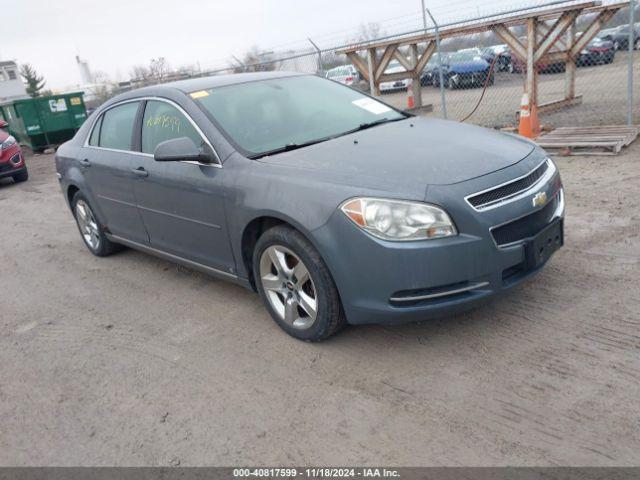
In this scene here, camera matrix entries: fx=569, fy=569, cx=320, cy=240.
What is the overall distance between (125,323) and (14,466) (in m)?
1.54

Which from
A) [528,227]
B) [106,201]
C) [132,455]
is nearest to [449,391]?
[528,227]

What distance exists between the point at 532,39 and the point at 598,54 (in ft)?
38.2

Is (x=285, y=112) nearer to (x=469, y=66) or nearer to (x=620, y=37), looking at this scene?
(x=469, y=66)

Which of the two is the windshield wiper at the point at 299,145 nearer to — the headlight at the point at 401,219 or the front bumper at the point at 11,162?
the headlight at the point at 401,219

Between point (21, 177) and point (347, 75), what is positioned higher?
point (347, 75)

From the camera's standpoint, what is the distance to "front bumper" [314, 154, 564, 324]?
9.77 feet

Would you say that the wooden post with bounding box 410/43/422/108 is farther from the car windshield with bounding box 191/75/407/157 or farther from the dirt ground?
the dirt ground

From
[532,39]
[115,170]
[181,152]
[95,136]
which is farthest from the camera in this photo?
[532,39]

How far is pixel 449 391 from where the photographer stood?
2932mm

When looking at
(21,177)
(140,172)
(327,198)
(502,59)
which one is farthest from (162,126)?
(502,59)

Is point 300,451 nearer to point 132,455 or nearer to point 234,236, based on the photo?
point 132,455

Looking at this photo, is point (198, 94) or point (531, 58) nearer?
point (198, 94)

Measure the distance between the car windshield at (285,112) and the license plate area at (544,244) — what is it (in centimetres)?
156

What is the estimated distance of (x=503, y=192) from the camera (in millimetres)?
3152
